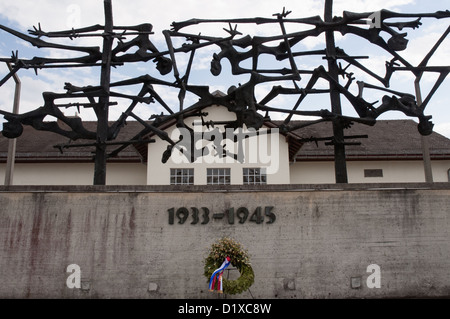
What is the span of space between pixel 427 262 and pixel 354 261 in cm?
179

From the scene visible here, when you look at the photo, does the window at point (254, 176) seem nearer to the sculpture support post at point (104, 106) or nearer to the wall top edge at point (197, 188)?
the wall top edge at point (197, 188)

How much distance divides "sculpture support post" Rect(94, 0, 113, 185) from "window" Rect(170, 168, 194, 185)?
8903 millimetres

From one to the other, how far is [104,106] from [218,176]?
970 centimetres

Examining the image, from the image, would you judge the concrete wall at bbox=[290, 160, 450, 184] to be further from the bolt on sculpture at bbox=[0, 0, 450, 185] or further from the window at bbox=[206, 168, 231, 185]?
the bolt on sculpture at bbox=[0, 0, 450, 185]

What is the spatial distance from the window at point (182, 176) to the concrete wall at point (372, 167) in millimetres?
5264

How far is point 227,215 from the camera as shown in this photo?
10.8m

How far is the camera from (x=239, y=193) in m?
11.0

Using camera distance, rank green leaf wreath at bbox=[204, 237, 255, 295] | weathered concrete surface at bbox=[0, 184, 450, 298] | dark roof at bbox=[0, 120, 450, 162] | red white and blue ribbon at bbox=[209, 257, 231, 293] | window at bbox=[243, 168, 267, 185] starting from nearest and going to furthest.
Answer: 1. red white and blue ribbon at bbox=[209, 257, 231, 293]
2. green leaf wreath at bbox=[204, 237, 255, 295]
3. weathered concrete surface at bbox=[0, 184, 450, 298]
4. window at bbox=[243, 168, 267, 185]
5. dark roof at bbox=[0, 120, 450, 162]

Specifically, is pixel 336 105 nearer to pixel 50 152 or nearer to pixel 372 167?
pixel 372 167

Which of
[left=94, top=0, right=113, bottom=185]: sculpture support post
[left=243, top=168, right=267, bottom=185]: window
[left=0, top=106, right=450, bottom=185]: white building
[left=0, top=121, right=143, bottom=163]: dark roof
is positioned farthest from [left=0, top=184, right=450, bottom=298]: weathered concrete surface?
[left=0, top=121, right=143, bottom=163]: dark roof

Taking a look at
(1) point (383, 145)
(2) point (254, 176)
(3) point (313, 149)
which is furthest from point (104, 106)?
(1) point (383, 145)

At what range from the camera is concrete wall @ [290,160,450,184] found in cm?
2166

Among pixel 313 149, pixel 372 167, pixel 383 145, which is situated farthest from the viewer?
pixel 383 145
